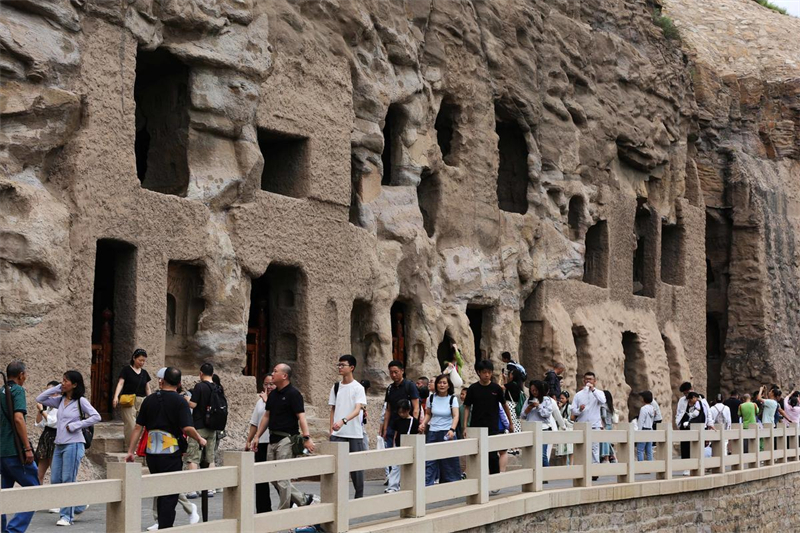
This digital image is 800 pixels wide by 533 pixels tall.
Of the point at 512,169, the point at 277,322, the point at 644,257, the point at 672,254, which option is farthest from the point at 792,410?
the point at 277,322

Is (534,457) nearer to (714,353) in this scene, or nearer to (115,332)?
(115,332)

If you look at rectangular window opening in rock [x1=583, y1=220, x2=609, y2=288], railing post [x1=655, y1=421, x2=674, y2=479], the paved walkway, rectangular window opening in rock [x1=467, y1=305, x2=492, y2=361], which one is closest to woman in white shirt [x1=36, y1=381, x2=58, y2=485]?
the paved walkway

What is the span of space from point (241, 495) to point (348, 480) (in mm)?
1497

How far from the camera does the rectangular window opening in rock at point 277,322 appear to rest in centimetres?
2027

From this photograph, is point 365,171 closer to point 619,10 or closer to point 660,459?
point 660,459

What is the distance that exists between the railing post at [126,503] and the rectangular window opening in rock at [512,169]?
811 inches

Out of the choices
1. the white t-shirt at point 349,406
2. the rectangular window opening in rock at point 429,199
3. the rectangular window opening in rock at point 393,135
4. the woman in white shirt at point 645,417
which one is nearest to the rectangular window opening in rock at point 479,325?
the rectangular window opening in rock at point 429,199

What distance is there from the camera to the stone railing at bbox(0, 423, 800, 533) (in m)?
8.43

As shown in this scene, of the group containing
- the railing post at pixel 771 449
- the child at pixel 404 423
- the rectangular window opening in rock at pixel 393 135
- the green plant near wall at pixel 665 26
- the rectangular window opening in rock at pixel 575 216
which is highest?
the green plant near wall at pixel 665 26

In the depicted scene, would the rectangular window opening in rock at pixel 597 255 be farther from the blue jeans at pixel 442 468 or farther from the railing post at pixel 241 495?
the railing post at pixel 241 495

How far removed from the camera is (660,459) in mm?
18266

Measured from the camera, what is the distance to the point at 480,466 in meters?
13.1

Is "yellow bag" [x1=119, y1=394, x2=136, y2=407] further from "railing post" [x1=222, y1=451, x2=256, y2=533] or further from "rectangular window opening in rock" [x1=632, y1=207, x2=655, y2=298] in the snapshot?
"rectangular window opening in rock" [x1=632, y1=207, x2=655, y2=298]

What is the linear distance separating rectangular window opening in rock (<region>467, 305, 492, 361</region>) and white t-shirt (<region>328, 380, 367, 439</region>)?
39.2 ft
